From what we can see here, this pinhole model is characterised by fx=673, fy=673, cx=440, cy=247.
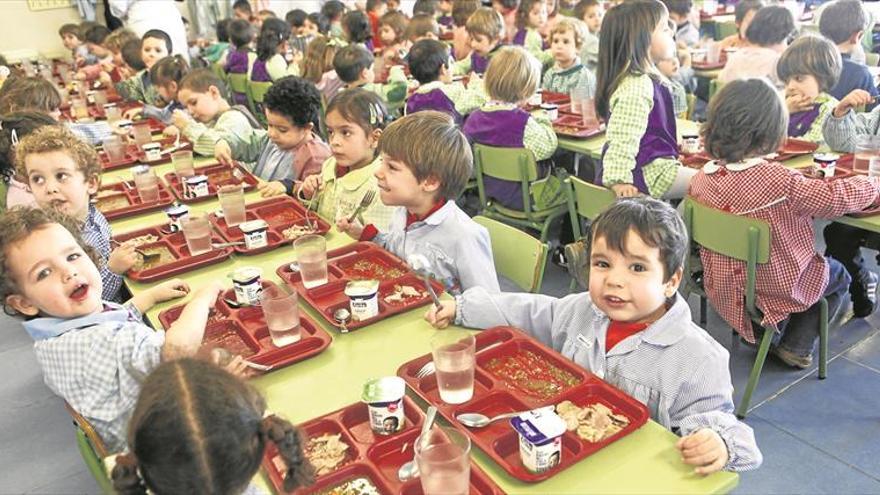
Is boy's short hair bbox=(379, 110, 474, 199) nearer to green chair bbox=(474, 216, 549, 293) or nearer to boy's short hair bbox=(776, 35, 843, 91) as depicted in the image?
green chair bbox=(474, 216, 549, 293)

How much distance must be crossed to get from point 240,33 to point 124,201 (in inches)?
172

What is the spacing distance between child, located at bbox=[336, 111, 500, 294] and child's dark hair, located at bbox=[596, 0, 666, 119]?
134cm

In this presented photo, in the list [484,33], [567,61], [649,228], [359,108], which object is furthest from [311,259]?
[484,33]

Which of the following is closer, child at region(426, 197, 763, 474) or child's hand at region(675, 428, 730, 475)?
child's hand at region(675, 428, 730, 475)

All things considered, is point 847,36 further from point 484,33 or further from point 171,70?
point 171,70

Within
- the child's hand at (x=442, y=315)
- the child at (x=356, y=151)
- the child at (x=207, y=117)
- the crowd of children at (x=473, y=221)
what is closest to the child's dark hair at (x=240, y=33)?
the crowd of children at (x=473, y=221)

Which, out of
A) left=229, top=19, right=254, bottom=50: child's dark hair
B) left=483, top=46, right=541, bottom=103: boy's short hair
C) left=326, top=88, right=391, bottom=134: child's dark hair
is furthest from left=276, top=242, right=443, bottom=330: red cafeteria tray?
left=229, top=19, right=254, bottom=50: child's dark hair

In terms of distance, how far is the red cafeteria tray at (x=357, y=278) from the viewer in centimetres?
203

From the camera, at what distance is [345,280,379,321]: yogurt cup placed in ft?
6.38

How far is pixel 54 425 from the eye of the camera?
10.2ft

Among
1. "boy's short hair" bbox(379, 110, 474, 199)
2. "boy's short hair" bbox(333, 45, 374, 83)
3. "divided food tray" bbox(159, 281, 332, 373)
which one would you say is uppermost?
"boy's short hair" bbox(333, 45, 374, 83)

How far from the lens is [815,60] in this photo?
11.0 ft

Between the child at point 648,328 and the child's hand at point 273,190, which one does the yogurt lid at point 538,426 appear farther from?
the child's hand at point 273,190

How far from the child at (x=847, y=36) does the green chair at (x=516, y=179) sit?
174 cm
